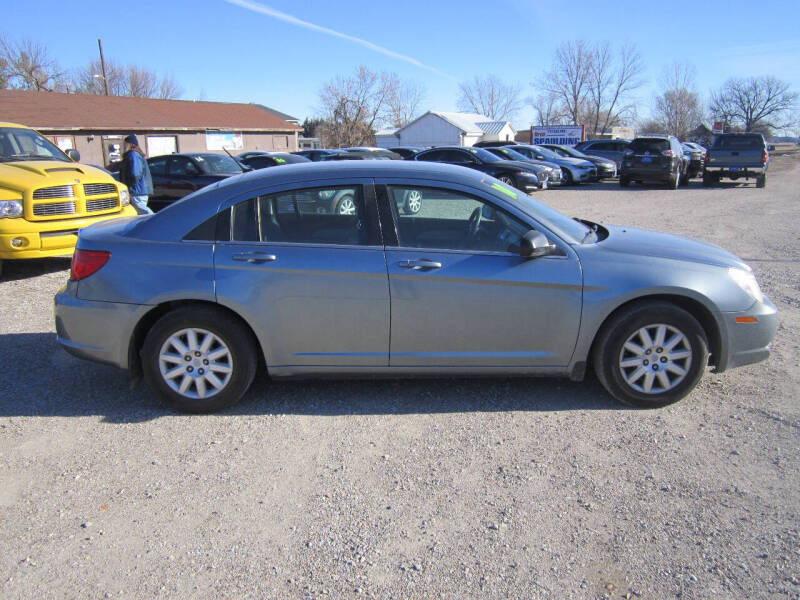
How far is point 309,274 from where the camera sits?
13.2 ft

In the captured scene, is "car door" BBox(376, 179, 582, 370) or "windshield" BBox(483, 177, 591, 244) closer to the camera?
"car door" BBox(376, 179, 582, 370)

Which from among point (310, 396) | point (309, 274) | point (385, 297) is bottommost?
point (310, 396)

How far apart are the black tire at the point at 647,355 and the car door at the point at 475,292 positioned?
26cm

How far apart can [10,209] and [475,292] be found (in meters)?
6.36

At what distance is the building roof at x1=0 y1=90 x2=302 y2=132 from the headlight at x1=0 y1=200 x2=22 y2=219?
1082 inches

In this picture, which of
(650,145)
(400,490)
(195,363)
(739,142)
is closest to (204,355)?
(195,363)

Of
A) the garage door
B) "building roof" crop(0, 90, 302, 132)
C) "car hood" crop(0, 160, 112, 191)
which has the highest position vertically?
"building roof" crop(0, 90, 302, 132)

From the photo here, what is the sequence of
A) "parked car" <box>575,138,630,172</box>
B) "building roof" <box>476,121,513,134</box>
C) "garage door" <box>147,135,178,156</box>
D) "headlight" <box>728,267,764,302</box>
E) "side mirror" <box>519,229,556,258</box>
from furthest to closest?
"building roof" <box>476,121,513,134</box>
"garage door" <box>147,135,178,156</box>
"parked car" <box>575,138,630,172</box>
"headlight" <box>728,267,764,302</box>
"side mirror" <box>519,229,556,258</box>

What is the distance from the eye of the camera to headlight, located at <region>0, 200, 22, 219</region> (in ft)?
24.5

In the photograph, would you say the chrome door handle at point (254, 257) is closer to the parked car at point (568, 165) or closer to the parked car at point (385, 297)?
the parked car at point (385, 297)

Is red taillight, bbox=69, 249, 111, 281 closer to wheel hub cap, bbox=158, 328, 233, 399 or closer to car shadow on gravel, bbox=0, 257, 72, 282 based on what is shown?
wheel hub cap, bbox=158, 328, 233, 399

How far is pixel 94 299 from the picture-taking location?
13.5ft

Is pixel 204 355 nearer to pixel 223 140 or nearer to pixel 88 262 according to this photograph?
pixel 88 262

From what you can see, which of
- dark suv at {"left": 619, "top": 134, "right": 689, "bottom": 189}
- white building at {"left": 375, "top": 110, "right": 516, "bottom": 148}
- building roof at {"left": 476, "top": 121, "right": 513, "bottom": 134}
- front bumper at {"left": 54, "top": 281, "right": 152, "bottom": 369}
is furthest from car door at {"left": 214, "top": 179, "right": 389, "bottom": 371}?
building roof at {"left": 476, "top": 121, "right": 513, "bottom": 134}
